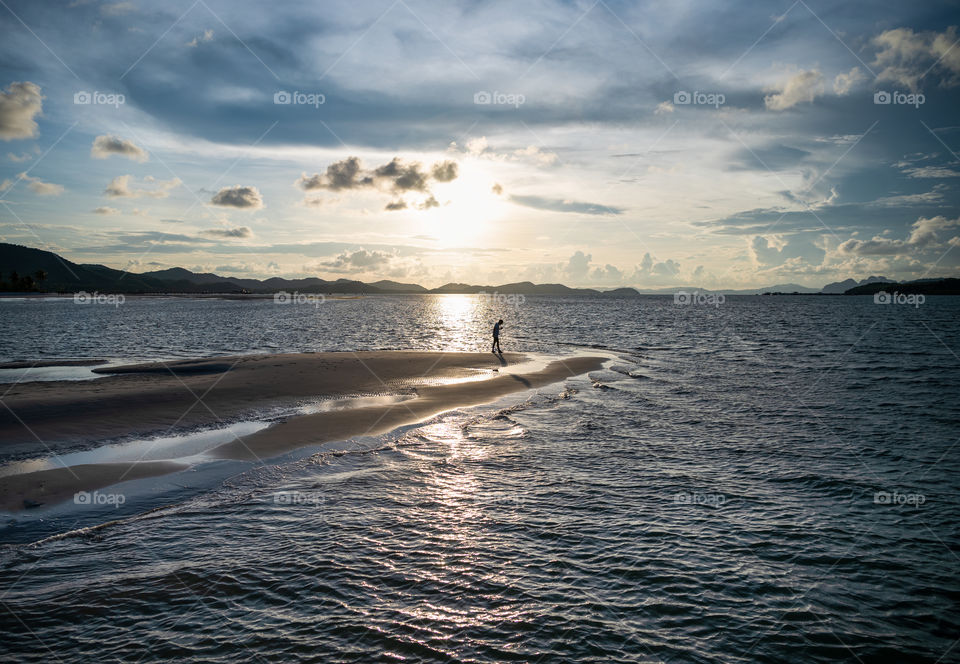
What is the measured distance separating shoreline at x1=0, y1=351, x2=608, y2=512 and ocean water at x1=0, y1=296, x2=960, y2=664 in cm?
177

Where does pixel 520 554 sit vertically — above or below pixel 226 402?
below

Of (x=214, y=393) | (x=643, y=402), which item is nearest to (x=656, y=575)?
(x=643, y=402)

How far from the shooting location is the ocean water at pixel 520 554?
7863mm

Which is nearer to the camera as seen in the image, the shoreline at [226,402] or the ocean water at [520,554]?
the ocean water at [520,554]

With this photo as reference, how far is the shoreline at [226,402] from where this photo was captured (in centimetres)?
1491

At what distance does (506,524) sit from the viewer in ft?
38.9

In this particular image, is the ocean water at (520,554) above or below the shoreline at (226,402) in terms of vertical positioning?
below

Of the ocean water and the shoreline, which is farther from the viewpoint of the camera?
the shoreline

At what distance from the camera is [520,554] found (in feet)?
34.3

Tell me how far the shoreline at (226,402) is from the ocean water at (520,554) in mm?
1774

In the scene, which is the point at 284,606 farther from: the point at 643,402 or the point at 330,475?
the point at 643,402

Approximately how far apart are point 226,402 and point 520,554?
18.7 metres

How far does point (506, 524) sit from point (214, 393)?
1977 centimetres

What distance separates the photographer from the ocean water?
786 cm
